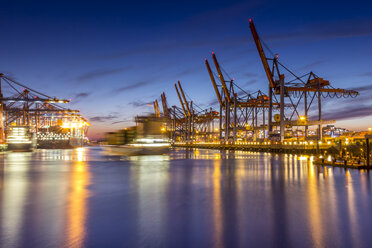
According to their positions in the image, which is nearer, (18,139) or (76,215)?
(76,215)

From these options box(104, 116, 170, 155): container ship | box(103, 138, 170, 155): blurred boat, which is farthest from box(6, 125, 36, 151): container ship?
box(104, 116, 170, 155): container ship

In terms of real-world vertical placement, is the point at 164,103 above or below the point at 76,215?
above

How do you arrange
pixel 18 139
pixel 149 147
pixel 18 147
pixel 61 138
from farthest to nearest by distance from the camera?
pixel 61 138 < pixel 18 139 < pixel 18 147 < pixel 149 147

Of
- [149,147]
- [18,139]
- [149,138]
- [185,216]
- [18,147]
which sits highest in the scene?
[18,139]

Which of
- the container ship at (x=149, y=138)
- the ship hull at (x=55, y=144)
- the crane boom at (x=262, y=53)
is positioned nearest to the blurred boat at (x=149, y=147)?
the container ship at (x=149, y=138)

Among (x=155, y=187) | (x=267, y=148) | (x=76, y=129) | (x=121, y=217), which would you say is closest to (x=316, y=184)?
(x=155, y=187)

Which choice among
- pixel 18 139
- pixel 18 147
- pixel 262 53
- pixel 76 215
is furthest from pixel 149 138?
pixel 18 139

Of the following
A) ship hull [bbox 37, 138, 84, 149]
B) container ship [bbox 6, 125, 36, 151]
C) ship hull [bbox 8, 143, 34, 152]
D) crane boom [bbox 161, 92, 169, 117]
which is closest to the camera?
ship hull [bbox 8, 143, 34, 152]

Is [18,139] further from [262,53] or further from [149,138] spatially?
[262,53]

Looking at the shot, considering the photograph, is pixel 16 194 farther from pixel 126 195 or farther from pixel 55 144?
pixel 55 144

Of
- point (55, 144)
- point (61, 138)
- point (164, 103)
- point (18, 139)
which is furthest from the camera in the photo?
point (164, 103)

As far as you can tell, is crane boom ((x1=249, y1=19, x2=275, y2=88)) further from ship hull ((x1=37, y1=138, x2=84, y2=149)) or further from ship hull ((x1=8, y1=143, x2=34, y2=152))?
ship hull ((x1=37, y1=138, x2=84, y2=149))

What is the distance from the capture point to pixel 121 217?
659cm

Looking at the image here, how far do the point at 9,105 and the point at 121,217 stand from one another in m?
110
